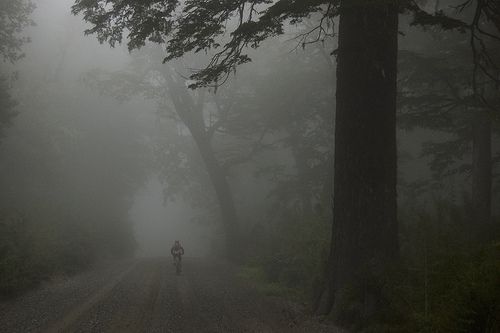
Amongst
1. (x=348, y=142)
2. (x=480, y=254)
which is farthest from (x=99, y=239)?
(x=480, y=254)

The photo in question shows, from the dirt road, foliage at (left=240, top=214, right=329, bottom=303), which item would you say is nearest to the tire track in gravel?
the dirt road

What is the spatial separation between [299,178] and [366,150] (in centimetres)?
1339

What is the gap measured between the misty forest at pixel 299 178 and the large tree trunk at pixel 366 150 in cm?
→ 3

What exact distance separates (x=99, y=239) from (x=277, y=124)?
48.9ft

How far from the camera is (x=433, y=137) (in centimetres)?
2788

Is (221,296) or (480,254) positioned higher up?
(480,254)

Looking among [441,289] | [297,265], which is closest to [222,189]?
[297,265]

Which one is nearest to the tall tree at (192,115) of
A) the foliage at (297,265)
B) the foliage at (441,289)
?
the foliage at (297,265)

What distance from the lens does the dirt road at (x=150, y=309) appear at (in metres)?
8.58

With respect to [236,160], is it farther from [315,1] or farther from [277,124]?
[315,1]

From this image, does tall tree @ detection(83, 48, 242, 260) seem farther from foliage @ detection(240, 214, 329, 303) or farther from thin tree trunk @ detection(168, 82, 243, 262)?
foliage @ detection(240, 214, 329, 303)

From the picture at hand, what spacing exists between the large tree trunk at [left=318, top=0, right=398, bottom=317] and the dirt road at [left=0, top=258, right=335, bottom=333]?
159 cm

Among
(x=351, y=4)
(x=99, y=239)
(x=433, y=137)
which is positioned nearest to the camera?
(x=351, y=4)

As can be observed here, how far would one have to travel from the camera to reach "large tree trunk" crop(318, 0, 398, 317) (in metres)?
8.62
